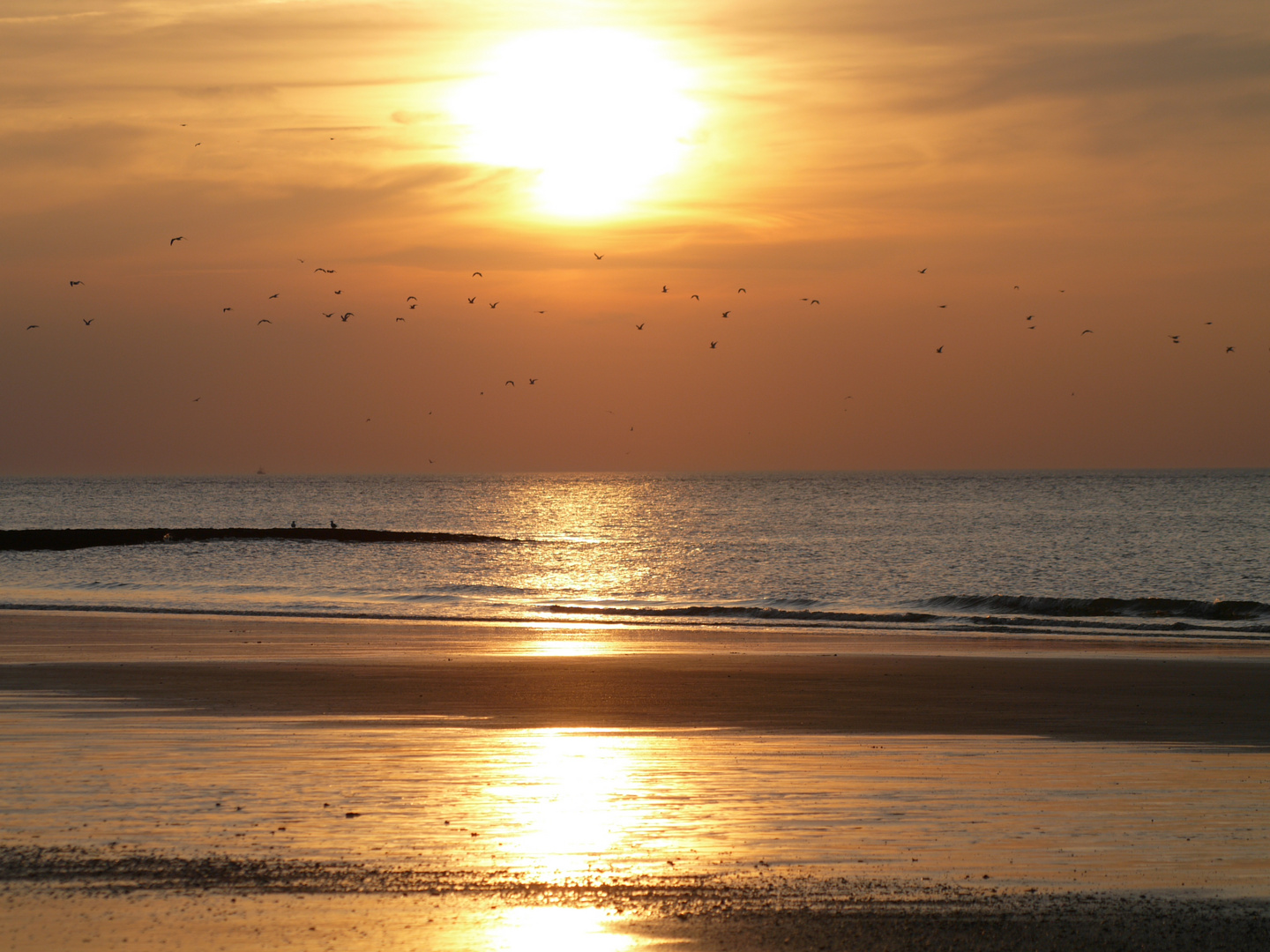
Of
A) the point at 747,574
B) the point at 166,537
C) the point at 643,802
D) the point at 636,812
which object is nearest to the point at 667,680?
the point at 643,802

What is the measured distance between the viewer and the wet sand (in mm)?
8781

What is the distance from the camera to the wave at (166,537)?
80.2m

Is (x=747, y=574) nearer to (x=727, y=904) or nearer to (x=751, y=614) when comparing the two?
(x=751, y=614)

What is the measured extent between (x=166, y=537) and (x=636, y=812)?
7978 cm

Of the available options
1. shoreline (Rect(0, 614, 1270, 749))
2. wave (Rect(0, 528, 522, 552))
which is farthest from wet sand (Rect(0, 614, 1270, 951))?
wave (Rect(0, 528, 522, 552))

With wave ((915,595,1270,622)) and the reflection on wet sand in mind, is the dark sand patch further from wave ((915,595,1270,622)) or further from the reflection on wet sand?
wave ((915,595,1270,622))

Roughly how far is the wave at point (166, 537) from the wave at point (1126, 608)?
5452 centimetres

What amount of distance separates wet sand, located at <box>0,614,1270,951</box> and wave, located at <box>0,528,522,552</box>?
206 ft

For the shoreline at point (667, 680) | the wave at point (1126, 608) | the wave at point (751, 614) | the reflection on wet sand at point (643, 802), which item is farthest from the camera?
the wave at point (1126, 608)

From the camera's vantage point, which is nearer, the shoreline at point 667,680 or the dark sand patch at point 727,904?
the dark sand patch at point 727,904

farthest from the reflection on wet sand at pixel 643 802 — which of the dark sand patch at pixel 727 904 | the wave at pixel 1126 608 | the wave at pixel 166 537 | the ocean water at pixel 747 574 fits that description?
the wave at pixel 166 537

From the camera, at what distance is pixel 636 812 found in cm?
1189

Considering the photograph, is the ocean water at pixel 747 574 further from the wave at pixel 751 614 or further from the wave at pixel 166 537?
the wave at pixel 166 537

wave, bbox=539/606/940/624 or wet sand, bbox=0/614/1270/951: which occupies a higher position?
wave, bbox=539/606/940/624
